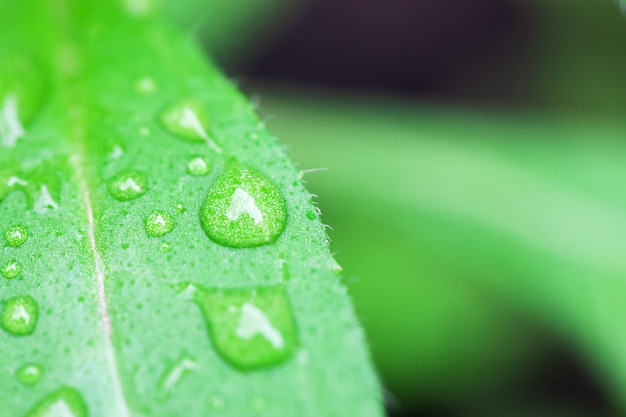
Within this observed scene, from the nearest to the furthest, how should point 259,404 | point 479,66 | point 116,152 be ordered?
point 259,404
point 116,152
point 479,66

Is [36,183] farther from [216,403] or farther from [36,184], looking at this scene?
[216,403]

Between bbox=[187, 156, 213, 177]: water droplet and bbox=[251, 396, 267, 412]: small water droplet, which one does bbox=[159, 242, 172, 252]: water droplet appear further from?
bbox=[251, 396, 267, 412]: small water droplet

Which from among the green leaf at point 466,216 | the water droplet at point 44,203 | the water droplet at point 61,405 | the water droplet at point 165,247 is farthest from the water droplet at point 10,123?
the green leaf at point 466,216

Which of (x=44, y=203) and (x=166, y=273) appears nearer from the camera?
(x=166, y=273)

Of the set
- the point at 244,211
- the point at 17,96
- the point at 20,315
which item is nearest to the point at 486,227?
the point at 244,211

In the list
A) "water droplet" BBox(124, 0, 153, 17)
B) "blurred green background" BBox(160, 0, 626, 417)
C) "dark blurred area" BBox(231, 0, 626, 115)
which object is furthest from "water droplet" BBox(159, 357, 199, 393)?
"dark blurred area" BBox(231, 0, 626, 115)

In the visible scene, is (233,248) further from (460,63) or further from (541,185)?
(460,63)
